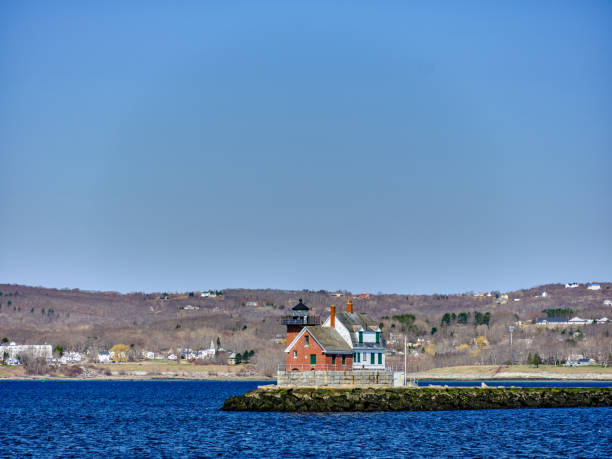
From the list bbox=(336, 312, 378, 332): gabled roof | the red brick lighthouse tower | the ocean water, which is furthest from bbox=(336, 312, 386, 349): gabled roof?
the ocean water

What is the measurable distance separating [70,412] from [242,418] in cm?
3025

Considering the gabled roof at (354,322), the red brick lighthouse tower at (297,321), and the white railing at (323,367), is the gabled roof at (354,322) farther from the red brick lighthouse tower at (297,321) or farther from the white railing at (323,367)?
the white railing at (323,367)

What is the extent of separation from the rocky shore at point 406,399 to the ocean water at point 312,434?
1363 millimetres

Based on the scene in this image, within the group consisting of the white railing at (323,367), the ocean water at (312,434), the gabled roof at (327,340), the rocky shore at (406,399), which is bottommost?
the ocean water at (312,434)

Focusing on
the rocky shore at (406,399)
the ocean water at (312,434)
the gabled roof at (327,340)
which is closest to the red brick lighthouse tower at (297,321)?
the gabled roof at (327,340)

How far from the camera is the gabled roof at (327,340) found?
329 feet

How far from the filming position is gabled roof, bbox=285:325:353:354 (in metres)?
100

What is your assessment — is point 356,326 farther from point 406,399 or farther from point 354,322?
point 406,399

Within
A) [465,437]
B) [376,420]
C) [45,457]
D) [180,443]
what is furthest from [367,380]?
[45,457]

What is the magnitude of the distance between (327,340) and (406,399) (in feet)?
32.3

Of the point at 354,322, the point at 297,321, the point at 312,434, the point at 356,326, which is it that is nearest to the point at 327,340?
the point at 297,321

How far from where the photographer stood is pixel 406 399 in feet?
325

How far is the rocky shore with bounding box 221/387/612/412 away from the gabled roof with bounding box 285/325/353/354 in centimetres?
456

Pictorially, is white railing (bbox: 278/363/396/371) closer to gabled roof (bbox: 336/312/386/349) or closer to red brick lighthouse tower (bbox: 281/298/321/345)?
gabled roof (bbox: 336/312/386/349)
